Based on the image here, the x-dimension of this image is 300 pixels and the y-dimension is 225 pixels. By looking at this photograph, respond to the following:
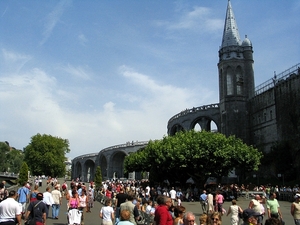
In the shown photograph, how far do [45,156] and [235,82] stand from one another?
45021 mm

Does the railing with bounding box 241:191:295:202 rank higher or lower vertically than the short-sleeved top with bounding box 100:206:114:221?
lower

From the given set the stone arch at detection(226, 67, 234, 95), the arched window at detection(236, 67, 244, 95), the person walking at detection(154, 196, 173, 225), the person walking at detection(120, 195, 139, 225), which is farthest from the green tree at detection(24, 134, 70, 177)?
the person walking at detection(154, 196, 173, 225)

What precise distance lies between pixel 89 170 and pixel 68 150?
54.2ft

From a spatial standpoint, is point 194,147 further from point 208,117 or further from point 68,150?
point 68,150

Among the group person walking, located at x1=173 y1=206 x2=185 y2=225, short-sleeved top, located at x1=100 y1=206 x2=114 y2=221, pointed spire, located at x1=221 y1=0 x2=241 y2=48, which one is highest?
pointed spire, located at x1=221 y1=0 x2=241 y2=48

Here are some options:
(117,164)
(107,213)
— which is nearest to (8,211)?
(107,213)

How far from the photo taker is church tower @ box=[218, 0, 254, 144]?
149ft

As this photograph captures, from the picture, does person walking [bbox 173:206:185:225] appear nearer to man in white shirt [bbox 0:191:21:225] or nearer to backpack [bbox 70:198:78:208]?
man in white shirt [bbox 0:191:21:225]

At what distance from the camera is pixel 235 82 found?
4669 cm

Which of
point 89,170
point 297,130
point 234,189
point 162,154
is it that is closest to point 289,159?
point 297,130

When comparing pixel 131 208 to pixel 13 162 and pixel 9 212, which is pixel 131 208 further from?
pixel 13 162

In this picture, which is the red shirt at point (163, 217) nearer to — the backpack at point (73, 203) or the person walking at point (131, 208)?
the person walking at point (131, 208)

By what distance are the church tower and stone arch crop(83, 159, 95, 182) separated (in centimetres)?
5381

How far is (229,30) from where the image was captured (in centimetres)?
5006
